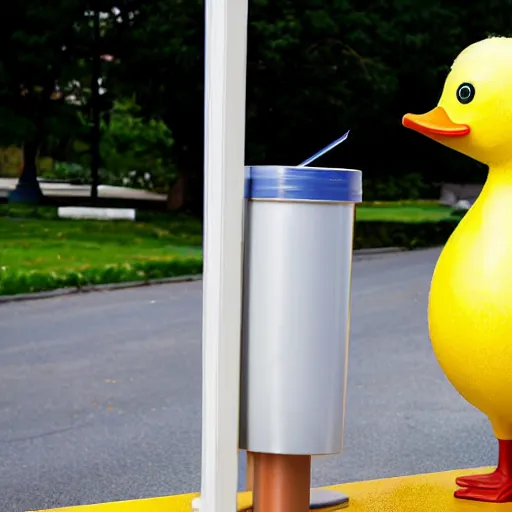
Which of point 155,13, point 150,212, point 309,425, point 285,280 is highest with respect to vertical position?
point 155,13

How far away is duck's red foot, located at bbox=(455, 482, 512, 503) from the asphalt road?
1.64 m

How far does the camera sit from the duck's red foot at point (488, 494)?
2.52 meters

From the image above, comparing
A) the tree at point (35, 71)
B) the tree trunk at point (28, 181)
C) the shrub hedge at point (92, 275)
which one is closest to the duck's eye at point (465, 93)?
the shrub hedge at point (92, 275)

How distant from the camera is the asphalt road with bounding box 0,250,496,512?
419 centimetres

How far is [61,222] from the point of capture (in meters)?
15.3

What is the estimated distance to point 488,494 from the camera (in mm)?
2527

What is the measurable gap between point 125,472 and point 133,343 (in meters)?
3.10

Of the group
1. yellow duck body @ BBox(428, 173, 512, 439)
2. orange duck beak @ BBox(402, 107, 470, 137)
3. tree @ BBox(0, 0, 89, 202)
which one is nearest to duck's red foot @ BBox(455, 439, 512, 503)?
yellow duck body @ BBox(428, 173, 512, 439)

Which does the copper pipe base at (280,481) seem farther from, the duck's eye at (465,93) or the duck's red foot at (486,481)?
the duck's eye at (465,93)

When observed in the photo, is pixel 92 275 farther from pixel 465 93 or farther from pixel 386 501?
pixel 465 93

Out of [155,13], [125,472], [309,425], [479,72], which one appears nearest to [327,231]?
[309,425]

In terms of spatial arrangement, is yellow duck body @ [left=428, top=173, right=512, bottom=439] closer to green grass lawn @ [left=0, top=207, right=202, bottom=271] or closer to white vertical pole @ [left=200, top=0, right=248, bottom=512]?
white vertical pole @ [left=200, top=0, right=248, bottom=512]

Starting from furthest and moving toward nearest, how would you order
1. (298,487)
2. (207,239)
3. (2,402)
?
(2,402) < (298,487) < (207,239)

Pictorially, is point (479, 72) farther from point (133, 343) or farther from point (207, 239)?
point (133, 343)
